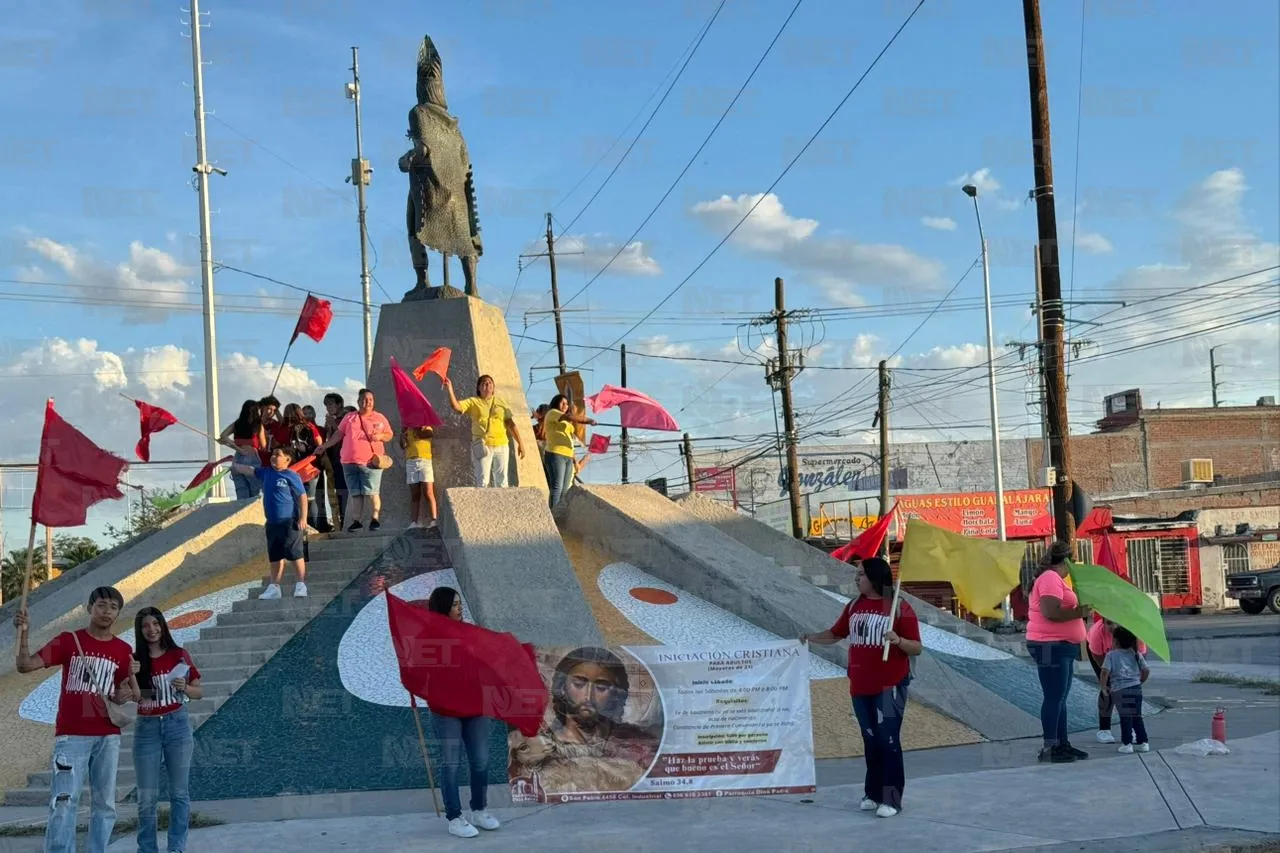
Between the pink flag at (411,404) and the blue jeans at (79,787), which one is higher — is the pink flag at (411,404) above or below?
above

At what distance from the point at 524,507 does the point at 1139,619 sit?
573 cm

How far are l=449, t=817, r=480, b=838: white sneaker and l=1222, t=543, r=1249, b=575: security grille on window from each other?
115 feet

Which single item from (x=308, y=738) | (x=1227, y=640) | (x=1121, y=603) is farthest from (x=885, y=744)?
(x=1227, y=640)

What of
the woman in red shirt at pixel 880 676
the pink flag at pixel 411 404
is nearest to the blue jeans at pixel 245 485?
the pink flag at pixel 411 404

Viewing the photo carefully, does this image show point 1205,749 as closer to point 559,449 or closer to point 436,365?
point 559,449

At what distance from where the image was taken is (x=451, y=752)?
23.4ft

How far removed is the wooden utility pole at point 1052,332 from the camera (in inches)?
607

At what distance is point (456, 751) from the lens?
7.21 meters

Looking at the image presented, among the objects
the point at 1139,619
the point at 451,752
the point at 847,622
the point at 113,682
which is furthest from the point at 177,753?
the point at 1139,619

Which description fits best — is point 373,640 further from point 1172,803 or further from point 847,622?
point 1172,803

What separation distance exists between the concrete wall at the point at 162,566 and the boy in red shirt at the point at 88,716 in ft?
17.6

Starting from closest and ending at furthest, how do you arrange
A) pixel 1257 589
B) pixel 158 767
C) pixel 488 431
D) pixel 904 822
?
A: pixel 158 767 → pixel 904 822 → pixel 488 431 → pixel 1257 589

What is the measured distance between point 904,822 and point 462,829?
253 centimetres

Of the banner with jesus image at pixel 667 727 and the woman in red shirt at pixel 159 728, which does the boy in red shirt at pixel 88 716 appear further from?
the banner with jesus image at pixel 667 727
